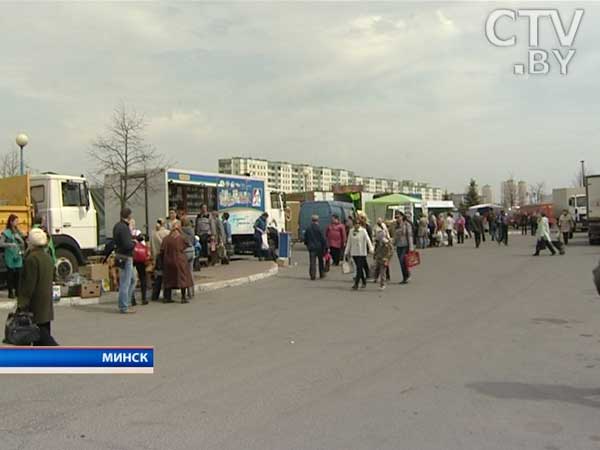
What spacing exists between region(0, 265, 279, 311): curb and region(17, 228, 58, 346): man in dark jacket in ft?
10.5

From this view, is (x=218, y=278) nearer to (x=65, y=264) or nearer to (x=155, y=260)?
(x=155, y=260)

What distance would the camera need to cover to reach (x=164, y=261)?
11977 mm

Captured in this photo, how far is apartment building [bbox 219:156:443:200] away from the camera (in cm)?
9838

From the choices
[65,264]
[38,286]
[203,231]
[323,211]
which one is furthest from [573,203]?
[38,286]

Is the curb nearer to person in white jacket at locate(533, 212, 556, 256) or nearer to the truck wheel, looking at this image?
the truck wheel

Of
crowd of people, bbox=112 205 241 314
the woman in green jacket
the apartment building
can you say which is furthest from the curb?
the apartment building

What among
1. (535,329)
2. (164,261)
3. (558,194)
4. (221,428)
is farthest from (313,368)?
(558,194)

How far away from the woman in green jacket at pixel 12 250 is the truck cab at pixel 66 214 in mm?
2182

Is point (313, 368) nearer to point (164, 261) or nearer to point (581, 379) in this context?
point (581, 379)

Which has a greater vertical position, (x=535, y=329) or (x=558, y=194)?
(x=558, y=194)

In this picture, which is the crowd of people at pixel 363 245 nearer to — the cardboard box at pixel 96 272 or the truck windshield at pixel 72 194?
the cardboard box at pixel 96 272

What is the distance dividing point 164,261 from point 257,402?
7.03 m

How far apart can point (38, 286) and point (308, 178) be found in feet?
384

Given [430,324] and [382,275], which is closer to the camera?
[430,324]
